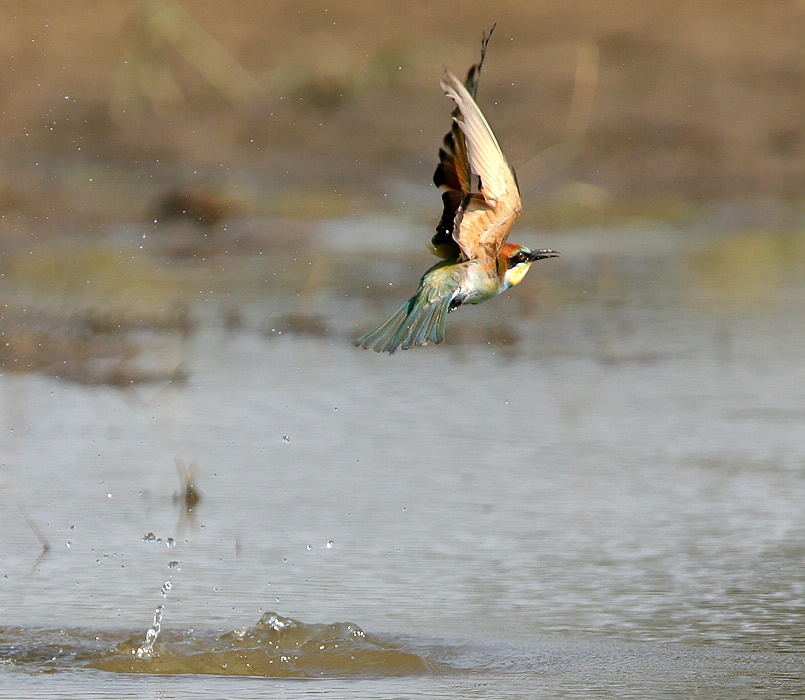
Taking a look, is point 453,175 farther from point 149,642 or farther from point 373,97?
point 373,97

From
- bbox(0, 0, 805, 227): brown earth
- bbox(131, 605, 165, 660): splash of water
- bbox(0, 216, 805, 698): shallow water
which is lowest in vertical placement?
bbox(131, 605, 165, 660): splash of water

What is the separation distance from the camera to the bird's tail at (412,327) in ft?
17.3

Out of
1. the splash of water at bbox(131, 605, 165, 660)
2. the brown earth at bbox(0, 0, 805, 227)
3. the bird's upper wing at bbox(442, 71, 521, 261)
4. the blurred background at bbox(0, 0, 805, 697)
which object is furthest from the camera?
the brown earth at bbox(0, 0, 805, 227)

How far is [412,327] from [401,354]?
13.4ft

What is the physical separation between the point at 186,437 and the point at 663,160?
8.59 metres

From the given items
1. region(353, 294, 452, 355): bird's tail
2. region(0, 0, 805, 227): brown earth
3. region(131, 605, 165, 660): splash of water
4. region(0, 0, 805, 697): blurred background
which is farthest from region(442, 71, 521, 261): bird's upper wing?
region(0, 0, 805, 227): brown earth

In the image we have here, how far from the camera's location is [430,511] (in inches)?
259

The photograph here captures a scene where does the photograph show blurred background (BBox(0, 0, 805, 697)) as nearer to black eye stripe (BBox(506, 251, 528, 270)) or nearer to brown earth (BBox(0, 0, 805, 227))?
brown earth (BBox(0, 0, 805, 227))

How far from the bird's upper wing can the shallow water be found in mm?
1128

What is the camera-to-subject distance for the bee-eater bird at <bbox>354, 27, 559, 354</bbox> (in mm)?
5121

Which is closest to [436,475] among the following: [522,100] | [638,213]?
[638,213]

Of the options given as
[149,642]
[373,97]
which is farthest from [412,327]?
[373,97]

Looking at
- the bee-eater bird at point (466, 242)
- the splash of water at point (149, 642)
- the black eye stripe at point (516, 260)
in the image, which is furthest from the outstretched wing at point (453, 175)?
the splash of water at point (149, 642)

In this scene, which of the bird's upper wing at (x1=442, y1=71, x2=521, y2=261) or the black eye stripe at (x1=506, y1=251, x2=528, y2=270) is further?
the black eye stripe at (x1=506, y1=251, x2=528, y2=270)
